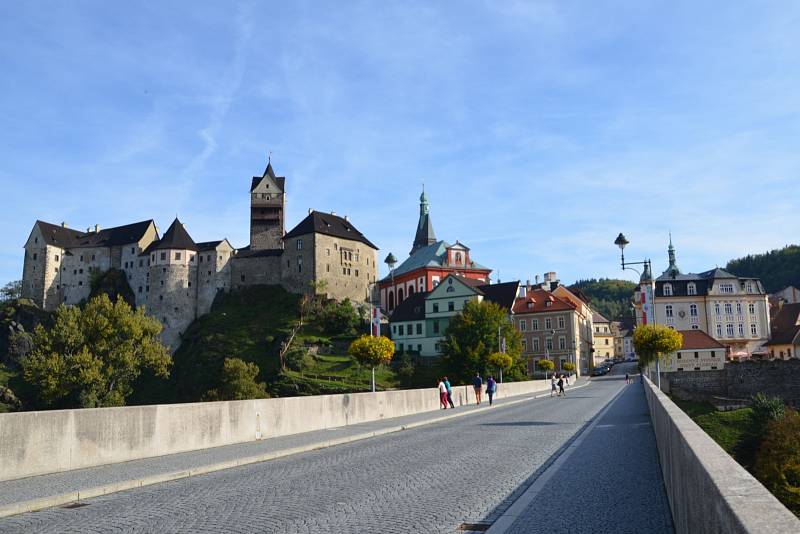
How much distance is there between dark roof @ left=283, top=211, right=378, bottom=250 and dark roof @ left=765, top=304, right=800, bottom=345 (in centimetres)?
6387

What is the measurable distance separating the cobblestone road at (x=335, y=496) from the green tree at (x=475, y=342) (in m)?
55.7

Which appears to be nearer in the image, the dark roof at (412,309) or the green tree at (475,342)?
the green tree at (475,342)

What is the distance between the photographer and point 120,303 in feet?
229

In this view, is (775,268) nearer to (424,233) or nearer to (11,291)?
(424,233)

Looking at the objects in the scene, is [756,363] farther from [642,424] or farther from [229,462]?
[229,462]

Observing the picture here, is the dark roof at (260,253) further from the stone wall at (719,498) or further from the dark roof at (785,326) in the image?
the stone wall at (719,498)

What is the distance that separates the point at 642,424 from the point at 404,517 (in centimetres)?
1461

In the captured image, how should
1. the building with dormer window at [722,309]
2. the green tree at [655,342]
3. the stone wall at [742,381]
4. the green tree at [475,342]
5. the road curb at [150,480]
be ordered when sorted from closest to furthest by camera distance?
the road curb at [150,480], the green tree at [655,342], the stone wall at [742,381], the green tree at [475,342], the building with dormer window at [722,309]

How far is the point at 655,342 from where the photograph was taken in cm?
3681

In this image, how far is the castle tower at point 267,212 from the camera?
119 m

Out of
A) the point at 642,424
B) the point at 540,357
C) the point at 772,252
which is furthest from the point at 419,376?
the point at 772,252

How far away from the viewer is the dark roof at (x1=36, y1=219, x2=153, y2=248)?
12072 centimetres

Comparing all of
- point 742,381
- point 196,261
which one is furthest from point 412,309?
point 742,381

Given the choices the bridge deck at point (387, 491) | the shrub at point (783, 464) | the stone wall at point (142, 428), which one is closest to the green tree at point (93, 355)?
the stone wall at point (142, 428)
